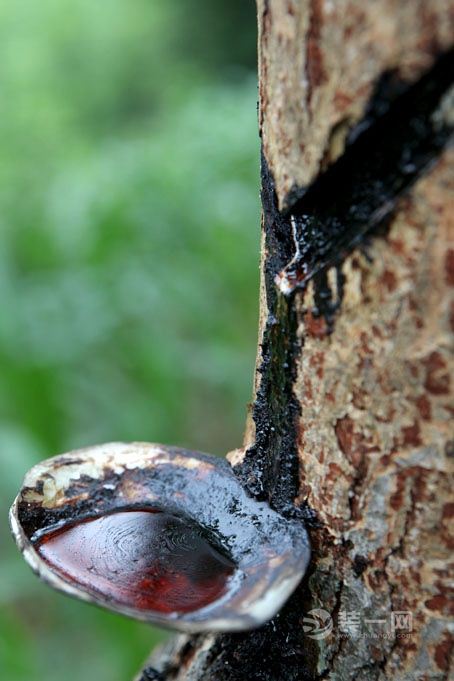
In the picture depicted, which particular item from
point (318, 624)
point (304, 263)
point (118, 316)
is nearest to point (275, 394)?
point (304, 263)

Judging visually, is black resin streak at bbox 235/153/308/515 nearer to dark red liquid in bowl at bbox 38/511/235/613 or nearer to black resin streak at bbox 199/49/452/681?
black resin streak at bbox 199/49/452/681

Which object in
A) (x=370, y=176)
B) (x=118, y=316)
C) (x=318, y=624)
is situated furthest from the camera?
(x=118, y=316)

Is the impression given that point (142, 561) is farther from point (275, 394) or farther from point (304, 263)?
point (304, 263)

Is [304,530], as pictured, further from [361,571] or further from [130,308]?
[130,308]

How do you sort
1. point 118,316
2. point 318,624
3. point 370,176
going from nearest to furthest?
point 370,176 < point 318,624 < point 118,316

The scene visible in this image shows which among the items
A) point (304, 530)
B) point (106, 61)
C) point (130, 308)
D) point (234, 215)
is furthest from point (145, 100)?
point (304, 530)

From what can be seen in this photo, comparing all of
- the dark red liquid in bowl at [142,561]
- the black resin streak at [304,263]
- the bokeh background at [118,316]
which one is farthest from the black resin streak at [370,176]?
the bokeh background at [118,316]
